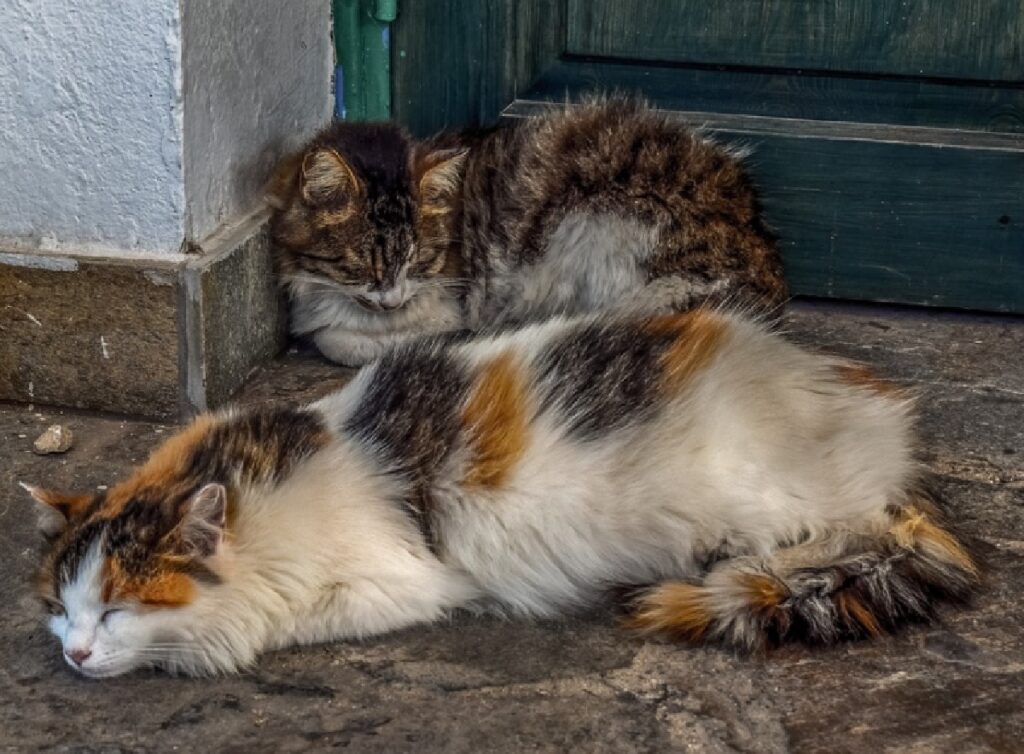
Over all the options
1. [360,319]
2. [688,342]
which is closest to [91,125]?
[360,319]

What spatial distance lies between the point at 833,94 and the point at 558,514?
1.72 meters

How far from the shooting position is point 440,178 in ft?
13.4

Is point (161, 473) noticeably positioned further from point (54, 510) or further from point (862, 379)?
point (862, 379)

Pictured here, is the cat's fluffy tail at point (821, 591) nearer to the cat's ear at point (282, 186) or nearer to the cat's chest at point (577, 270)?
the cat's chest at point (577, 270)

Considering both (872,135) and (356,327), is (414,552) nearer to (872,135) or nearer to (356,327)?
(356,327)

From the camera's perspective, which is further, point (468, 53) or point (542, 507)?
point (468, 53)

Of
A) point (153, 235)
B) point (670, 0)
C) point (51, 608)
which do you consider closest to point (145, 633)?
point (51, 608)

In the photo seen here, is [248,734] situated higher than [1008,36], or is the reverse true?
[1008,36]

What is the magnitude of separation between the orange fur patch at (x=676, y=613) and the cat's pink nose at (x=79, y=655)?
0.97 metres

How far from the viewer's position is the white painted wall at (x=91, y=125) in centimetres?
336

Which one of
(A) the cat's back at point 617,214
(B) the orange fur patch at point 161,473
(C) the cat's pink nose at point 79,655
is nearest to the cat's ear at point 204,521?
(B) the orange fur patch at point 161,473

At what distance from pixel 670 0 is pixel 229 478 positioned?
1.97m

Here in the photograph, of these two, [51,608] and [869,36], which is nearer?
[51,608]

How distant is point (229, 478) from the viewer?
8.95ft
